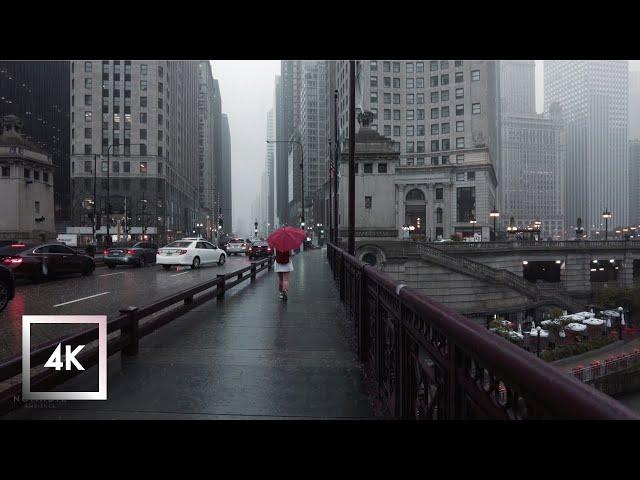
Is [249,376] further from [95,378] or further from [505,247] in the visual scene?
[505,247]

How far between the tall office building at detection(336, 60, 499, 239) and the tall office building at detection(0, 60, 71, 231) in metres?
72.2

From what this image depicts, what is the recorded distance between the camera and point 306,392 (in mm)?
5070

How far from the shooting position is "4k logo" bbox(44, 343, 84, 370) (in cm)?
480

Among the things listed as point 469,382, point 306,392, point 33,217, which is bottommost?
point 306,392

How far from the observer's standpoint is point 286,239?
11633 mm

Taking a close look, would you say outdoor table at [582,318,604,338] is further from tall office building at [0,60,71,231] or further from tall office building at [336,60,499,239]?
tall office building at [0,60,71,231]

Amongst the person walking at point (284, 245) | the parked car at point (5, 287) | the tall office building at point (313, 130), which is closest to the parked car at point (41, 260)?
the parked car at point (5, 287)

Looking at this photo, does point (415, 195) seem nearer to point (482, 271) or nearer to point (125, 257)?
point (482, 271)

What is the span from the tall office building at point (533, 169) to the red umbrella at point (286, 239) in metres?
188

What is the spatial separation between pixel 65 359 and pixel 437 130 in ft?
280

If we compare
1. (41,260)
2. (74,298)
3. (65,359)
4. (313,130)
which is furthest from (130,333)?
(313,130)

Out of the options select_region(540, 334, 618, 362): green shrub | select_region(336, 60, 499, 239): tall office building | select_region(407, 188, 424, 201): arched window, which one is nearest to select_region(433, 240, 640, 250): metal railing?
select_region(540, 334, 618, 362): green shrub

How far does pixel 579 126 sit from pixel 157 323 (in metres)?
229
